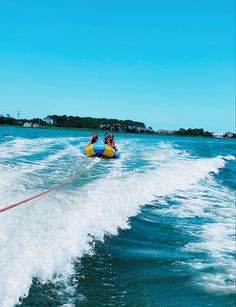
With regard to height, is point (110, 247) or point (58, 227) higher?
point (58, 227)

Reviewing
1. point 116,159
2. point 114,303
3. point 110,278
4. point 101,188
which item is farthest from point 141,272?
point 116,159

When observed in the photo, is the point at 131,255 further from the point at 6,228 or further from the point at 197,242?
the point at 6,228

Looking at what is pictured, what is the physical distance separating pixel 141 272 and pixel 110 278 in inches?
20.0

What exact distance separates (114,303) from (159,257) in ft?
5.62

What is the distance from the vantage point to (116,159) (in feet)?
58.6

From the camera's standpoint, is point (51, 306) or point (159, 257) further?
point (159, 257)

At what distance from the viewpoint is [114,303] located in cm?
413

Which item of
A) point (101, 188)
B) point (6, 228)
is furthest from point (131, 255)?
point (101, 188)

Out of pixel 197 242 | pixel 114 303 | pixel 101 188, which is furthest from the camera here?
pixel 101 188

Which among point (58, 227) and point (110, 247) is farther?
point (110, 247)

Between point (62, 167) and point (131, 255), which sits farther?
point (62, 167)

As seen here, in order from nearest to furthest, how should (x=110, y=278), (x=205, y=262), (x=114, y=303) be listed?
(x=114, y=303), (x=110, y=278), (x=205, y=262)

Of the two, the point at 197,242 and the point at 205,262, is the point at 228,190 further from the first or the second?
the point at 205,262

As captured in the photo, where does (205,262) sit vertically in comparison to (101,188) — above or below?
below
